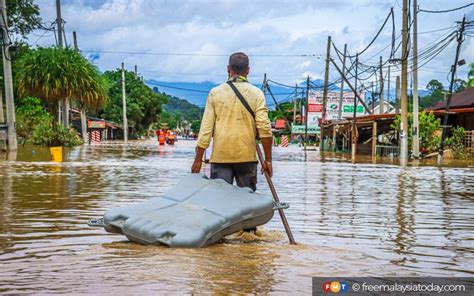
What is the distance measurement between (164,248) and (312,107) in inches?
2875

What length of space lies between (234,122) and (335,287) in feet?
8.03

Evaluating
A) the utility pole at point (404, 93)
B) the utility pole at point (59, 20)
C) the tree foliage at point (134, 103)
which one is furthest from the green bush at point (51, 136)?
the tree foliage at point (134, 103)

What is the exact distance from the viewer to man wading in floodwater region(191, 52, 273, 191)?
691 centimetres

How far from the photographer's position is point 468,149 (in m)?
37.7

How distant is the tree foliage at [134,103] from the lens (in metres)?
91.4

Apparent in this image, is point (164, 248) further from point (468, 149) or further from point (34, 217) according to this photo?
point (468, 149)

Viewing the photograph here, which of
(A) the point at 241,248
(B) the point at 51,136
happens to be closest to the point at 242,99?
(A) the point at 241,248

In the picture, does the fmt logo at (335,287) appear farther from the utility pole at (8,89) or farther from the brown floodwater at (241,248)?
the utility pole at (8,89)

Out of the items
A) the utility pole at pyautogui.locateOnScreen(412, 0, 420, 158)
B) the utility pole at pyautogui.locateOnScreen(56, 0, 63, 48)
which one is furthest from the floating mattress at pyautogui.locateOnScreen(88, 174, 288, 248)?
the utility pole at pyautogui.locateOnScreen(56, 0, 63, 48)

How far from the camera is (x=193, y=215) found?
6.29 m

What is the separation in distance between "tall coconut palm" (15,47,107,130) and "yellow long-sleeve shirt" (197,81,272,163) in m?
31.2

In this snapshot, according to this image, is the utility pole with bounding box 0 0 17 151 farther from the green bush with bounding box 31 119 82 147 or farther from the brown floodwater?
the brown floodwater

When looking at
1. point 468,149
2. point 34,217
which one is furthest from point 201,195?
point 468,149

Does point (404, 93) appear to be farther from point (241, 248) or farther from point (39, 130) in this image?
point (241, 248)
